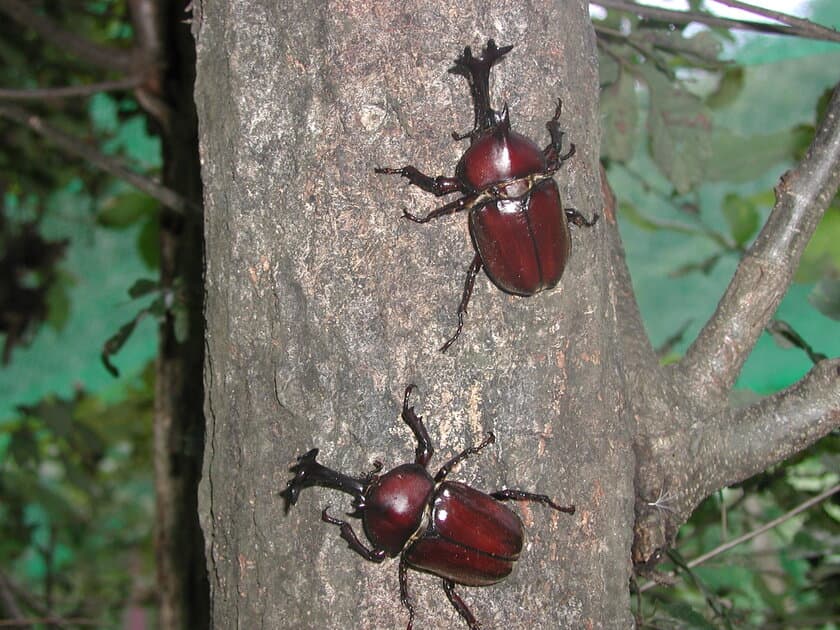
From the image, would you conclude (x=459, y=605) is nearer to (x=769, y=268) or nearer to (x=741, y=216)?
(x=769, y=268)

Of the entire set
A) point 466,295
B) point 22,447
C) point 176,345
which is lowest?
point 22,447

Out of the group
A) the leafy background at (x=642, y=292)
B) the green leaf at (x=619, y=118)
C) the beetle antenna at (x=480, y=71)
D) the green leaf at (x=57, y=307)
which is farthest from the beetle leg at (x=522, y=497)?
the green leaf at (x=57, y=307)

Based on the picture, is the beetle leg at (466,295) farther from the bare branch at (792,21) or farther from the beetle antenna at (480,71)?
the bare branch at (792,21)

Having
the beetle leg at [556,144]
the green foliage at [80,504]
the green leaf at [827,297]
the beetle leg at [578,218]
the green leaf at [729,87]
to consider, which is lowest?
the green foliage at [80,504]

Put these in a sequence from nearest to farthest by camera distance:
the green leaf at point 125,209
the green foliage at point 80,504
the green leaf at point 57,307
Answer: the green leaf at point 125,209, the green foliage at point 80,504, the green leaf at point 57,307

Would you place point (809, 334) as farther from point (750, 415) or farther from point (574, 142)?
point (574, 142)

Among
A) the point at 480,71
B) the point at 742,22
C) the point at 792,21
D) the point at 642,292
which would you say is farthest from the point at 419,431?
the point at 642,292

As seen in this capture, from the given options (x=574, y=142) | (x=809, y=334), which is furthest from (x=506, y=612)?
(x=809, y=334)
